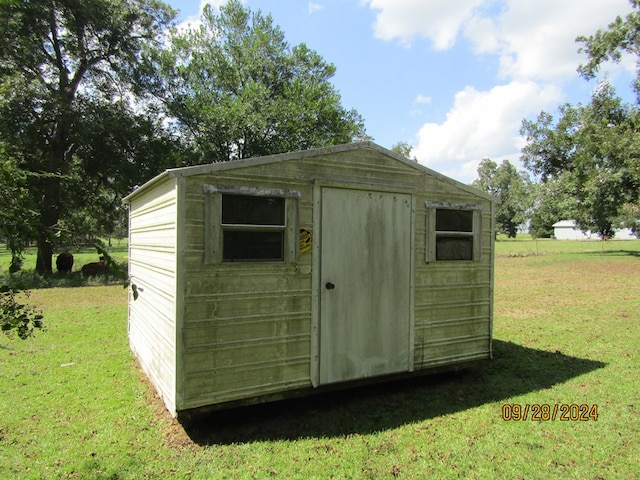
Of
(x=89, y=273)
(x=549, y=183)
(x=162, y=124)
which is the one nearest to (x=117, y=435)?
(x=89, y=273)

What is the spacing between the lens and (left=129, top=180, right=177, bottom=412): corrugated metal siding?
3.96 meters

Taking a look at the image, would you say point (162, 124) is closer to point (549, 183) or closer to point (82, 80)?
point (82, 80)

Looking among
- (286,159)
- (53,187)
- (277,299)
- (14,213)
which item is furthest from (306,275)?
(53,187)

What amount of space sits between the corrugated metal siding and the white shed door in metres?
1.57

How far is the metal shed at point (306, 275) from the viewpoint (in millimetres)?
3877

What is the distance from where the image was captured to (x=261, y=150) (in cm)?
2031

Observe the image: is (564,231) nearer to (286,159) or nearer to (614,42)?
(614,42)

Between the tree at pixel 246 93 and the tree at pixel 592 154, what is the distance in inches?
498

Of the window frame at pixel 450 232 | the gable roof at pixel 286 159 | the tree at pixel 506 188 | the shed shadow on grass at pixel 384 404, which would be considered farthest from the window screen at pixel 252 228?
the tree at pixel 506 188

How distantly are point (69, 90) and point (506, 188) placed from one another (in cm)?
6619

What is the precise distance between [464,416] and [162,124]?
730 inches

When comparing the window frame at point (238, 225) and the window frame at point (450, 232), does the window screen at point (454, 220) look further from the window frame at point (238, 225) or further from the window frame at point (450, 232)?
the window frame at point (238, 225)

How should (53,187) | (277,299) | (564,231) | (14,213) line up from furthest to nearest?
(564,231) → (53,187) → (277,299) → (14,213)

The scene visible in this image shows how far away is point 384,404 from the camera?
A: 15.4 feet
